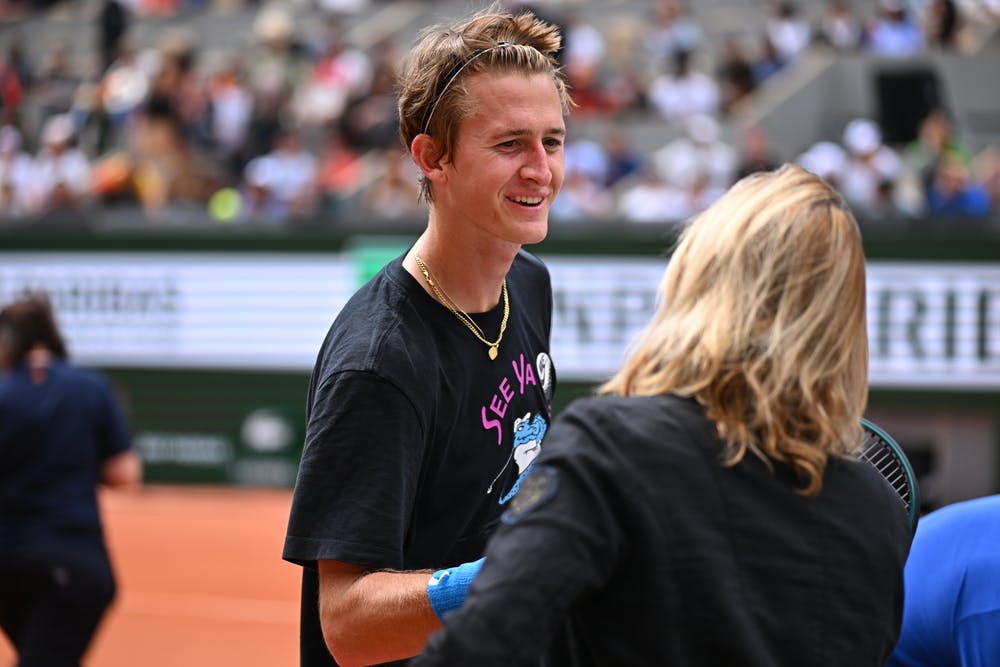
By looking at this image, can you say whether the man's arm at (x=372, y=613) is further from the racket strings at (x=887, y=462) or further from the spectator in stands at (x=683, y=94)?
the spectator in stands at (x=683, y=94)

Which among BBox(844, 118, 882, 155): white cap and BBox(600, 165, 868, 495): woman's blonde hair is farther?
BBox(844, 118, 882, 155): white cap

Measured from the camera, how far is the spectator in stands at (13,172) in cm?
1750

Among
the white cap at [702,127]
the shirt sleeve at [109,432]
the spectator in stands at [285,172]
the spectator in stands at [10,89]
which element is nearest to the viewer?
the shirt sleeve at [109,432]

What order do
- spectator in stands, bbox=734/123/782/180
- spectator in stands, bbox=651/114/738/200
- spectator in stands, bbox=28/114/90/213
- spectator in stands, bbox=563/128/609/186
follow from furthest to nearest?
spectator in stands, bbox=28/114/90/213 → spectator in stands, bbox=563/128/609/186 → spectator in stands, bbox=651/114/738/200 → spectator in stands, bbox=734/123/782/180

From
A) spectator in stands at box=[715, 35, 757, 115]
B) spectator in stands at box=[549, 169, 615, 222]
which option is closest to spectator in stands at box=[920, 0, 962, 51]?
spectator in stands at box=[715, 35, 757, 115]

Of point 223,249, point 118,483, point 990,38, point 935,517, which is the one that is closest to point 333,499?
point 935,517

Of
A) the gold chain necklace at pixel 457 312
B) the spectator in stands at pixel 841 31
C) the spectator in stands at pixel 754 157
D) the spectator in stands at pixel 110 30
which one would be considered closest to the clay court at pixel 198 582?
the spectator in stands at pixel 754 157

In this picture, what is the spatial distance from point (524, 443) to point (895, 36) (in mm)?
15072

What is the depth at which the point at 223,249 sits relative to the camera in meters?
13.4

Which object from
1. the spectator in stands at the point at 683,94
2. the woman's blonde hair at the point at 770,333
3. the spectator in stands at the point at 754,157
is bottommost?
the spectator in stands at the point at 754,157

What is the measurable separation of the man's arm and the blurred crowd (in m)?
10.5

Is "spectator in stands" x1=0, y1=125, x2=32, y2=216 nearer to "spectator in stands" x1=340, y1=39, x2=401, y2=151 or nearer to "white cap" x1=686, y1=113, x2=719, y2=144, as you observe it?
"spectator in stands" x1=340, y1=39, x2=401, y2=151

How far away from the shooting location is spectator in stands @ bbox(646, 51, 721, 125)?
53.4ft

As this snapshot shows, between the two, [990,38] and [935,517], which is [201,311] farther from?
[935,517]
